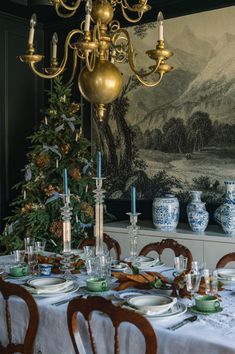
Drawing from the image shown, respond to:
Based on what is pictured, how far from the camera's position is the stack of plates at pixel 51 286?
2582 mm

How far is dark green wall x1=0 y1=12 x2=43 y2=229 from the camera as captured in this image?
5.36 metres

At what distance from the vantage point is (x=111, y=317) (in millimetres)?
1905

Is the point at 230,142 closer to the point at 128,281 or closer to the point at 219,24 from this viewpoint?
the point at 219,24

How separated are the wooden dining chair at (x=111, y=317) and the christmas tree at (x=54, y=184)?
2.53 m

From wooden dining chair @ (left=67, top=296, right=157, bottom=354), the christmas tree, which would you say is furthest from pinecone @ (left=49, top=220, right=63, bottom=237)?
wooden dining chair @ (left=67, top=296, right=157, bottom=354)

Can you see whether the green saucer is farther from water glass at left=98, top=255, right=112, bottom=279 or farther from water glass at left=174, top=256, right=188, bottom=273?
water glass at left=98, top=255, right=112, bottom=279

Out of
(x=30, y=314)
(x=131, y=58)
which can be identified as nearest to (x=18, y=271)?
(x=30, y=314)

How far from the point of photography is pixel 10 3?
5152mm

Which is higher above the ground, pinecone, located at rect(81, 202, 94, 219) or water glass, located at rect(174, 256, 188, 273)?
pinecone, located at rect(81, 202, 94, 219)

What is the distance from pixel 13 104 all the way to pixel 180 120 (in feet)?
5.98

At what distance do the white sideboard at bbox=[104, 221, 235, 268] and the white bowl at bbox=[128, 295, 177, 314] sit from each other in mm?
1732

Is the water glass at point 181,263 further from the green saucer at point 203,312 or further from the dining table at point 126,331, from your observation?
the green saucer at point 203,312

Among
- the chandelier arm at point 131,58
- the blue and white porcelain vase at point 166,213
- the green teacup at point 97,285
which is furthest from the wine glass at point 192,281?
the blue and white porcelain vase at point 166,213

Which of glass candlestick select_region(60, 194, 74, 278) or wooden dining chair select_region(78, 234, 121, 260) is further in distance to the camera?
wooden dining chair select_region(78, 234, 121, 260)
